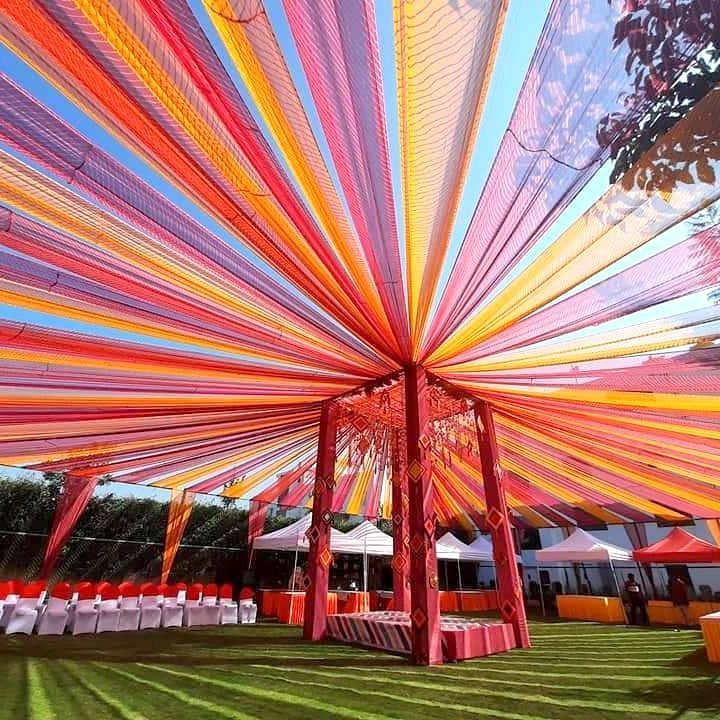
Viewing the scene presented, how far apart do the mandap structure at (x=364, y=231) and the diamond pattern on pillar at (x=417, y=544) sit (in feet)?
0.09

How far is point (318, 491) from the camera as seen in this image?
787cm

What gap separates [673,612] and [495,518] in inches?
293

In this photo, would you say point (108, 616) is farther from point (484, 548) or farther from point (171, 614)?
point (484, 548)

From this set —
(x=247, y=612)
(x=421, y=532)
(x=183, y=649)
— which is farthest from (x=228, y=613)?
(x=421, y=532)

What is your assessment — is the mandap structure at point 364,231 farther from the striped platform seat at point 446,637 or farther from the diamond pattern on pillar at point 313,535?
the striped platform seat at point 446,637

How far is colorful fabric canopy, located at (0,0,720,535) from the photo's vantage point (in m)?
2.39

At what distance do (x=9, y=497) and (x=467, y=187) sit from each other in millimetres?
16898

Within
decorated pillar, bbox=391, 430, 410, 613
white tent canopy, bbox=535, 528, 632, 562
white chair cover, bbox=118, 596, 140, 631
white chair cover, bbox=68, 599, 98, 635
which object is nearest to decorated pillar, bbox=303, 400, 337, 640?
decorated pillar, bbox=391, 430, 410, 613

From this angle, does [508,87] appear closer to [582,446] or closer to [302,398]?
[302,398]

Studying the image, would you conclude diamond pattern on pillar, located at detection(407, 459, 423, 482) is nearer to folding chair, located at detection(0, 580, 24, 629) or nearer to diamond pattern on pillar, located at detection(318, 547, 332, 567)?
diamond pattern on pillar, located at detection(318, 547, 332, 567)

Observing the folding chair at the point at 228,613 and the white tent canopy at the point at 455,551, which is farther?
the white tent canopy at the point at 455,551

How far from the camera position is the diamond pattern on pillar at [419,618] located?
5504mm

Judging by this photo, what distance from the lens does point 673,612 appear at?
10984 mm

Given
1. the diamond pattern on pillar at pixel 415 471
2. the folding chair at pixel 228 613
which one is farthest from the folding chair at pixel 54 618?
the diamond pattern on pillar at pixel 415 471
